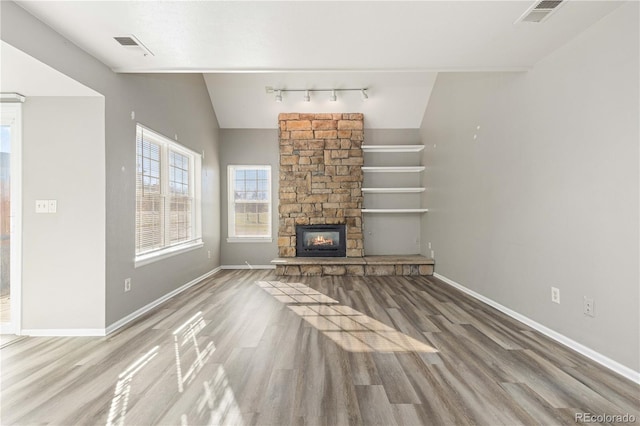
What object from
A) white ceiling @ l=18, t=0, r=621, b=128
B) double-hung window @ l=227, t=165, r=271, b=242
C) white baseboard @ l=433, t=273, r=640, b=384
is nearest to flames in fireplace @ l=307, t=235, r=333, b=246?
double-hung window @ l=227, t=165, r=271, b=242

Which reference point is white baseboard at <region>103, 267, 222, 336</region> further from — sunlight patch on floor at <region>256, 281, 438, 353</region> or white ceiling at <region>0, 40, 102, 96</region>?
white ceiling at <region>0, 40, 102, 96</region>

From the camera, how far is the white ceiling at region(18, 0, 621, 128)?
2121mm

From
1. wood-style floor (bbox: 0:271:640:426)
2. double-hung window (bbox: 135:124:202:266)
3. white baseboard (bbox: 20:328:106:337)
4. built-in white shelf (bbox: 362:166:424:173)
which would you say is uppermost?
built-in white shelf (bbox: 362:166:424:173)

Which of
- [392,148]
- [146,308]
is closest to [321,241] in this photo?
[392,148]

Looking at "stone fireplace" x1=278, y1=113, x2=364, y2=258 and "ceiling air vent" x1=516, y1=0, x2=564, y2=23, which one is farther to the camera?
"stone fireplace" x1=278, y1=113, x2=364, y2=258

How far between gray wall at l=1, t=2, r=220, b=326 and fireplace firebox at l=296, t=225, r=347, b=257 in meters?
1.85

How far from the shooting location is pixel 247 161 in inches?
247

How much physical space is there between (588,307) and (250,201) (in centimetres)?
524

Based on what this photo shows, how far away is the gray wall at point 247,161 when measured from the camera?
6250 millimetres

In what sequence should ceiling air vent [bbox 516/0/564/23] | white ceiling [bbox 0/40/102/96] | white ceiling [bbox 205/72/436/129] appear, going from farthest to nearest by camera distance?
1. white ceiling [bbox 205/72/436/129]
2. white ceiling [bbox 0/40/102/96]
3. ceiling air vent [bbox 516/0/564/23]

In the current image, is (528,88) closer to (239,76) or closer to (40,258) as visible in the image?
(239,76)

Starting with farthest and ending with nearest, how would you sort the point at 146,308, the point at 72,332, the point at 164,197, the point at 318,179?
1. the point at 318,179
2. the point at 164,197
3. the point at 146,308
4. the point at 72,332

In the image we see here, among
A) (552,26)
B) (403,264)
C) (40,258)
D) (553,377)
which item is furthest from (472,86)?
(40,258)

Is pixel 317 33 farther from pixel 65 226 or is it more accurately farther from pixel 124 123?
pixel 65 226
